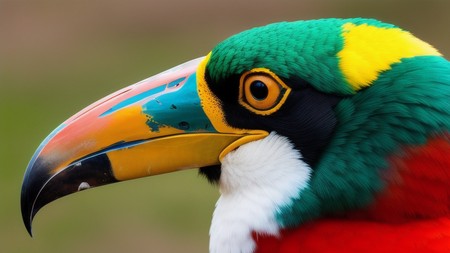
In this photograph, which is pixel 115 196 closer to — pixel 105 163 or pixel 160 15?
pixel 160 15

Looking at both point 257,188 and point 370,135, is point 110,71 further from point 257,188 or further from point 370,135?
point 370,135

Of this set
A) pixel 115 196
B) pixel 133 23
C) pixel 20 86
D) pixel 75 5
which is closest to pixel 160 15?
pixel 133 23

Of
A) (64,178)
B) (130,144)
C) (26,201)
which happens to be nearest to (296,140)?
(130,144)

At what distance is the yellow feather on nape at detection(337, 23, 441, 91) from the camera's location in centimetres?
296

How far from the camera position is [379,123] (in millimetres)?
2945

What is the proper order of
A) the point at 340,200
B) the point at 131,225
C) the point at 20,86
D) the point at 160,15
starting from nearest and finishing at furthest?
the point at 340,200 → the point at 131,225 → the point at 20,86 → the point at 160,15

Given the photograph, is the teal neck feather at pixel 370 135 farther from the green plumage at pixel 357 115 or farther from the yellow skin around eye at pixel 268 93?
the yellow skin around eye at pixel 268 93

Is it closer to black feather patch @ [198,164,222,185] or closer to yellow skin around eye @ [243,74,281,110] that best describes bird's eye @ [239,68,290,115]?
yellow skin around eye @ [243,74,281,110]

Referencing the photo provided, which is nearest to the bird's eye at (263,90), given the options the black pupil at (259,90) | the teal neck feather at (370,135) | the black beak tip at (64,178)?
the black pupil at (259,90)

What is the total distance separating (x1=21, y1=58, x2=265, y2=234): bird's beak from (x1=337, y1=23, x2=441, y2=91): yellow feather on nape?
36 centimetres

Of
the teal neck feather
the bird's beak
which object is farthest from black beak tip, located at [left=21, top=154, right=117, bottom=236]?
the teal neck feather

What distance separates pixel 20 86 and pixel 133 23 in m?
1.63

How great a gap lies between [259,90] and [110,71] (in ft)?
24.2

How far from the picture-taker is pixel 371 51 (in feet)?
9.87
